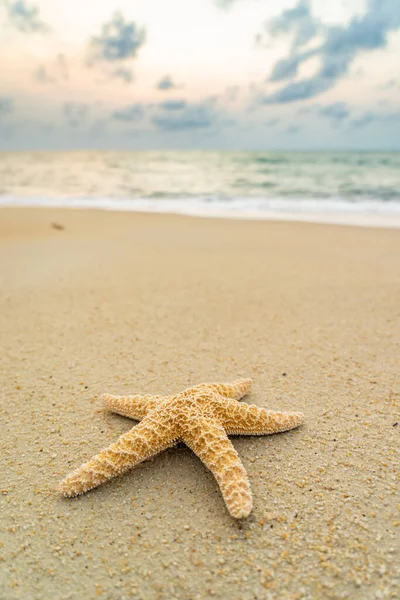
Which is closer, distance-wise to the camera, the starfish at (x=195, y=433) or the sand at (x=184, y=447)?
the sand at (x=184, y=447)

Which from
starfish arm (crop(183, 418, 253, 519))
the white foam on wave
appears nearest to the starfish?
starfish arm (crop(183, 418, 253, 519))

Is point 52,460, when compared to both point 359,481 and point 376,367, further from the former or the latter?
point 376,367

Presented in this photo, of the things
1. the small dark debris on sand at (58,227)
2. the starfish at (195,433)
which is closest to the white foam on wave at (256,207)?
the small dark debris on sand at (58,227)

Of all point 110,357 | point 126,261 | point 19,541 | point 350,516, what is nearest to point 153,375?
point 110,357

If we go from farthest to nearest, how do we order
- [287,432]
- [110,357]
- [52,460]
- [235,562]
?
[110,357] < [287,432] < [52,460] < [235,562]

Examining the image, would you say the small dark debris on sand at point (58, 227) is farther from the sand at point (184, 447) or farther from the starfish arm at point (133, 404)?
the starfish arm at point (133, 404)

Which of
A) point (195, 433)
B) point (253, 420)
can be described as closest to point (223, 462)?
point (195, 433)
